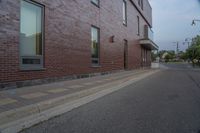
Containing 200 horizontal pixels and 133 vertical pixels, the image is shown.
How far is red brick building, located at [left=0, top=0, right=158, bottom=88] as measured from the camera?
29.9ft

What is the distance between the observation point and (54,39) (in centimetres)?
1169

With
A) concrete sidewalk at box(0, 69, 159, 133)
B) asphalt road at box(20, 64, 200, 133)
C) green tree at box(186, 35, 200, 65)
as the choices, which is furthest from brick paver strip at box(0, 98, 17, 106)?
green tree at box(186, 35, 200, 65)

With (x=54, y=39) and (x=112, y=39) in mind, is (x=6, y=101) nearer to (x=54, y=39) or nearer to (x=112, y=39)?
(x=54, y=39)

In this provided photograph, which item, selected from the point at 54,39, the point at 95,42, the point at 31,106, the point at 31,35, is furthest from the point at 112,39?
the point at 31,106

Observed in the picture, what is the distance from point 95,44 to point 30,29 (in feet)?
23.3

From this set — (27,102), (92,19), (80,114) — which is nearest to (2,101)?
(27,102)

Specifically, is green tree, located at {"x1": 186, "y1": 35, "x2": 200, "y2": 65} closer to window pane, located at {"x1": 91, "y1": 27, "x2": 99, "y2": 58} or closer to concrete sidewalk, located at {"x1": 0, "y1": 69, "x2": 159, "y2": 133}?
window pane, located at {"x1": 91, "y1": 27, "x2": 99, "y2": 58}

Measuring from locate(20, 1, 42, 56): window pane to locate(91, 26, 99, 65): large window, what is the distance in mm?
5909

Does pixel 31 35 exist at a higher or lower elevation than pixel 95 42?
lower

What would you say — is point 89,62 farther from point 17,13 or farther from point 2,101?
point 2,101

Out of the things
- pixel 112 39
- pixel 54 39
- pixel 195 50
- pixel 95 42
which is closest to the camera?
pixel 54 39

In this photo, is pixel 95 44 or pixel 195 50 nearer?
pixel 95 44

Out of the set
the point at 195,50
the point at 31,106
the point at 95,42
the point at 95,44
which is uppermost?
the point at 195,50

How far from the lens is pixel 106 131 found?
5.12m
